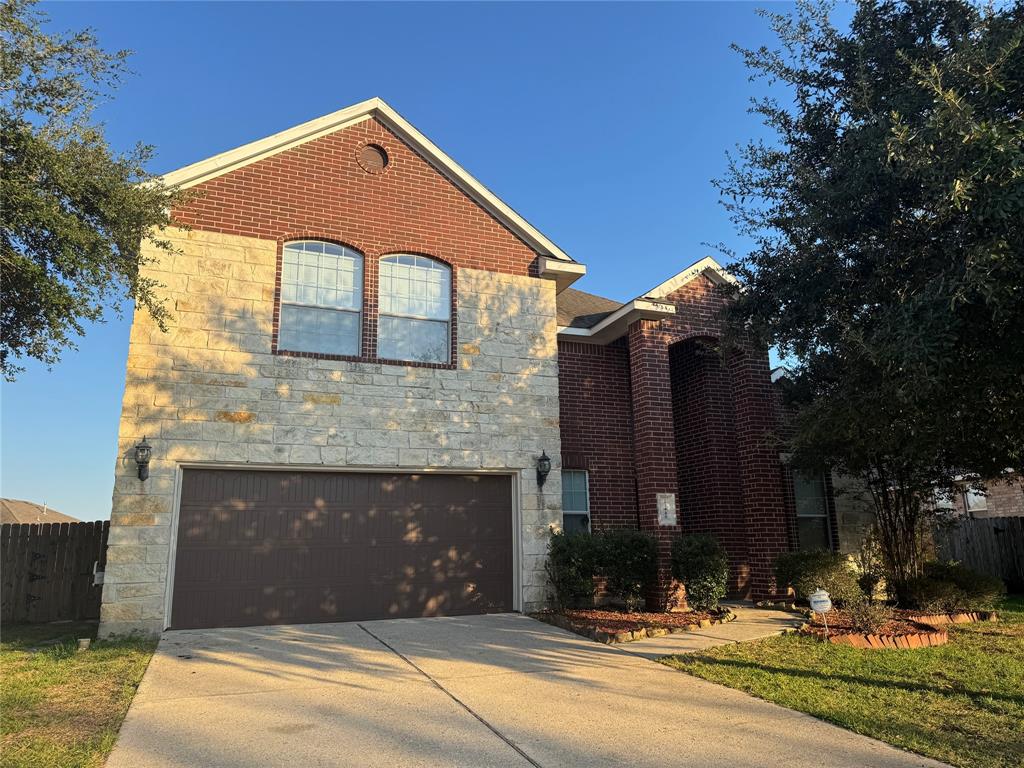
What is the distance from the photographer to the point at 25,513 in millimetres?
29594

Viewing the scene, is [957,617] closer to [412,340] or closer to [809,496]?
[809,496]

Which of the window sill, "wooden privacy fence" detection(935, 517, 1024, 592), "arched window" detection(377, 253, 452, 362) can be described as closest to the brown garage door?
the window sill

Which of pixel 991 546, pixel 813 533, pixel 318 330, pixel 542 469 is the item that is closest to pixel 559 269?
pixel 542 469

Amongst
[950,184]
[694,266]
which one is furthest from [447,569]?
[950,184]

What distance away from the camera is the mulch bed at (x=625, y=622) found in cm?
925

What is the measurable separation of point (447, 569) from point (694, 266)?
718cm

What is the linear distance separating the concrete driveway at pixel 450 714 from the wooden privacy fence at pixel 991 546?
11.6 m

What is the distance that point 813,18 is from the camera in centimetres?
834

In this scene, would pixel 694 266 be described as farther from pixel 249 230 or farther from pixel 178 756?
pixel 178 756

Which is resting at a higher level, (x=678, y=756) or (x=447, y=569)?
(x=447, y=569)

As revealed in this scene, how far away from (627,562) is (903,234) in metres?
6.25

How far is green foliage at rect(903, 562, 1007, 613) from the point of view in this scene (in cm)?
1111

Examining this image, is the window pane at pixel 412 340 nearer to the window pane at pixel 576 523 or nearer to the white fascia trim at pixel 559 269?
the white fascia trim at pixel 559 269

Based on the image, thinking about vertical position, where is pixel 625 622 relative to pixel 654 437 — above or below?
below
